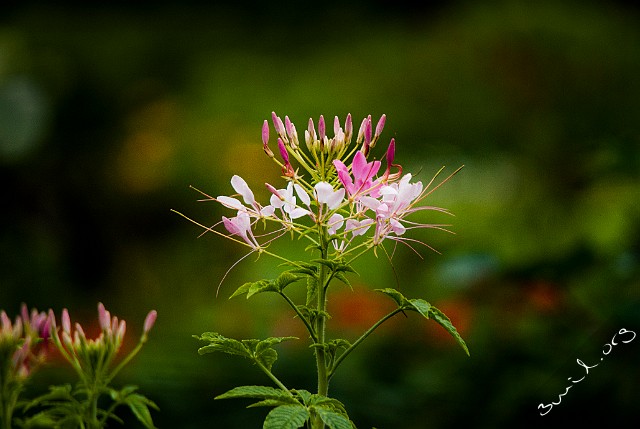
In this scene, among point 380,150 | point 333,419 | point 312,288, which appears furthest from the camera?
point 380,150

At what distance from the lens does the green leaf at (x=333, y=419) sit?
68 cm

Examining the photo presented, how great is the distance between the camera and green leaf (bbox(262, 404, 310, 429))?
0.68 meters

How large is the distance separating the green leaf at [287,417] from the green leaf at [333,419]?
0.01 meters

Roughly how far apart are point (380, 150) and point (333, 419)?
9.30ft

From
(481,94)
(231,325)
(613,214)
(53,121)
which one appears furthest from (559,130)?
(53,121)

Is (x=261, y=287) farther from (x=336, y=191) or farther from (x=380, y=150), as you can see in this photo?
(x=380, y=150)

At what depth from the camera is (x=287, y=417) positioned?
69 centimetres

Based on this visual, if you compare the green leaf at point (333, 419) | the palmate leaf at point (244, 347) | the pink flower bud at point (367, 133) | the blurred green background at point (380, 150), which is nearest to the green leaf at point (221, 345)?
the palmate leaf at point (244, 347)

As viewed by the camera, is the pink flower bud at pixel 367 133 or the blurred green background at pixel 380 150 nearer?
the pink flower bud at pixel 367 133

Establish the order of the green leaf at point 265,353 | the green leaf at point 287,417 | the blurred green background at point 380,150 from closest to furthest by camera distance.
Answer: the green leaf at point 287,417
the green leaf at point 265,353
the blurred green background at point 380,150

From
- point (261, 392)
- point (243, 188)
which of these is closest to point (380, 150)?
point (243, 188)

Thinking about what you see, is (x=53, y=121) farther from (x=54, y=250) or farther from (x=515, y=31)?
(x=515, y=31)

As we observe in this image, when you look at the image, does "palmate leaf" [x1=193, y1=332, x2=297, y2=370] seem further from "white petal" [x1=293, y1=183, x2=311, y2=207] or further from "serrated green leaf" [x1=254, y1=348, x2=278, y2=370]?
"white petal" [x1=293, y1=183, x2=311, y2=207]

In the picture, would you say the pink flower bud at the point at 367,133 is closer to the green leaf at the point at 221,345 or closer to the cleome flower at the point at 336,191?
the cleome flower at the point at 336,191
